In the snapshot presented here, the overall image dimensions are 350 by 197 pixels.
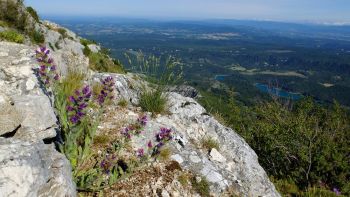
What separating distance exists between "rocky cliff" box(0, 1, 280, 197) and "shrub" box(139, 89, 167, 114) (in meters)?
0.24

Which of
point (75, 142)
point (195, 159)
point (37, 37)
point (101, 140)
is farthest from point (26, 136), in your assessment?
point (37, 37)

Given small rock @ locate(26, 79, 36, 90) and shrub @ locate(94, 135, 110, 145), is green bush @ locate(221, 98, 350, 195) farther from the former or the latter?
small rock @ locate(26, 79, 36, 90)

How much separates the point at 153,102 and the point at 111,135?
1.82m

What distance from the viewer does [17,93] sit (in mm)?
5172

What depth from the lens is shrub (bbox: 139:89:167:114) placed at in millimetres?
7883

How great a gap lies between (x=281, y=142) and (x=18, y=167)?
33.5ft

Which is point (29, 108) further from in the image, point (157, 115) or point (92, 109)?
point (157, 115)

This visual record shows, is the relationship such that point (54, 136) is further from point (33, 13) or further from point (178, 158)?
point (33, 13)

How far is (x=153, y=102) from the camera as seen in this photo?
7906 mm

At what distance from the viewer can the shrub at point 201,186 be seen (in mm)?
5568

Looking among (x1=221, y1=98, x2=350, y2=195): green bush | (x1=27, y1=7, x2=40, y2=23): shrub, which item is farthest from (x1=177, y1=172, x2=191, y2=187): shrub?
(x1=27, y1=7, x2=40, y2=23): shrub

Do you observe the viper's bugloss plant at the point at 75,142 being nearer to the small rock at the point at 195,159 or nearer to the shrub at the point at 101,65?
the small rock at the point at 195,159

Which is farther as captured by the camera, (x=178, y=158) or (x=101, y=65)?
(x=101, y=65)

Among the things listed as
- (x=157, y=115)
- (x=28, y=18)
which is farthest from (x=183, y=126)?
(x=28, y=18)
